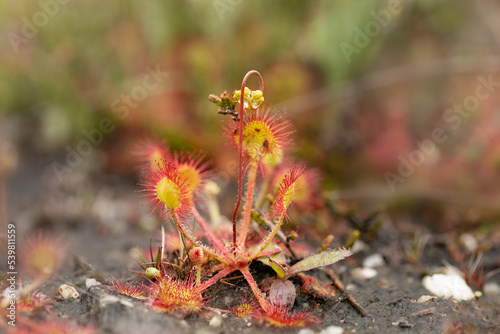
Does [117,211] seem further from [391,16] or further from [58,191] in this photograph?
[391,16]

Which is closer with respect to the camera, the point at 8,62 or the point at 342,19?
the point at 342,19

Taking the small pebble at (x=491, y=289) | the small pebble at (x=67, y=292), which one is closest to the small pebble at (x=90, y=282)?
the small pebble at (x=67, y=292)

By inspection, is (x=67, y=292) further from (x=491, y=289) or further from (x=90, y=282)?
(x=491, y=289)

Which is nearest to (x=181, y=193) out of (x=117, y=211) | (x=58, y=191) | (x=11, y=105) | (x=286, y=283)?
(x=286, y=283)

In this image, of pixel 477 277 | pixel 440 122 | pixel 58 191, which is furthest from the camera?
pixel 440 122

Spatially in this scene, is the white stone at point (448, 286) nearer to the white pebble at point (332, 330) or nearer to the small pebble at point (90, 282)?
the white pebble at point (332, 330)

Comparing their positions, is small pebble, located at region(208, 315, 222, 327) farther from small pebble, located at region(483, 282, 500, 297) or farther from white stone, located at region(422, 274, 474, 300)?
small pebble, located at region(483, 282, 500, 297)

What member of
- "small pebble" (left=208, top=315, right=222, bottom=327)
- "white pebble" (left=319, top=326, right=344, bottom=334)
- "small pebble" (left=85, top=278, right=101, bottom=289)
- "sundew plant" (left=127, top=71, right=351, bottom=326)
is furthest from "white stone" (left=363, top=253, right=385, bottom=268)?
"small pebble" (left=85, top=278, right=101, bottom=289)
